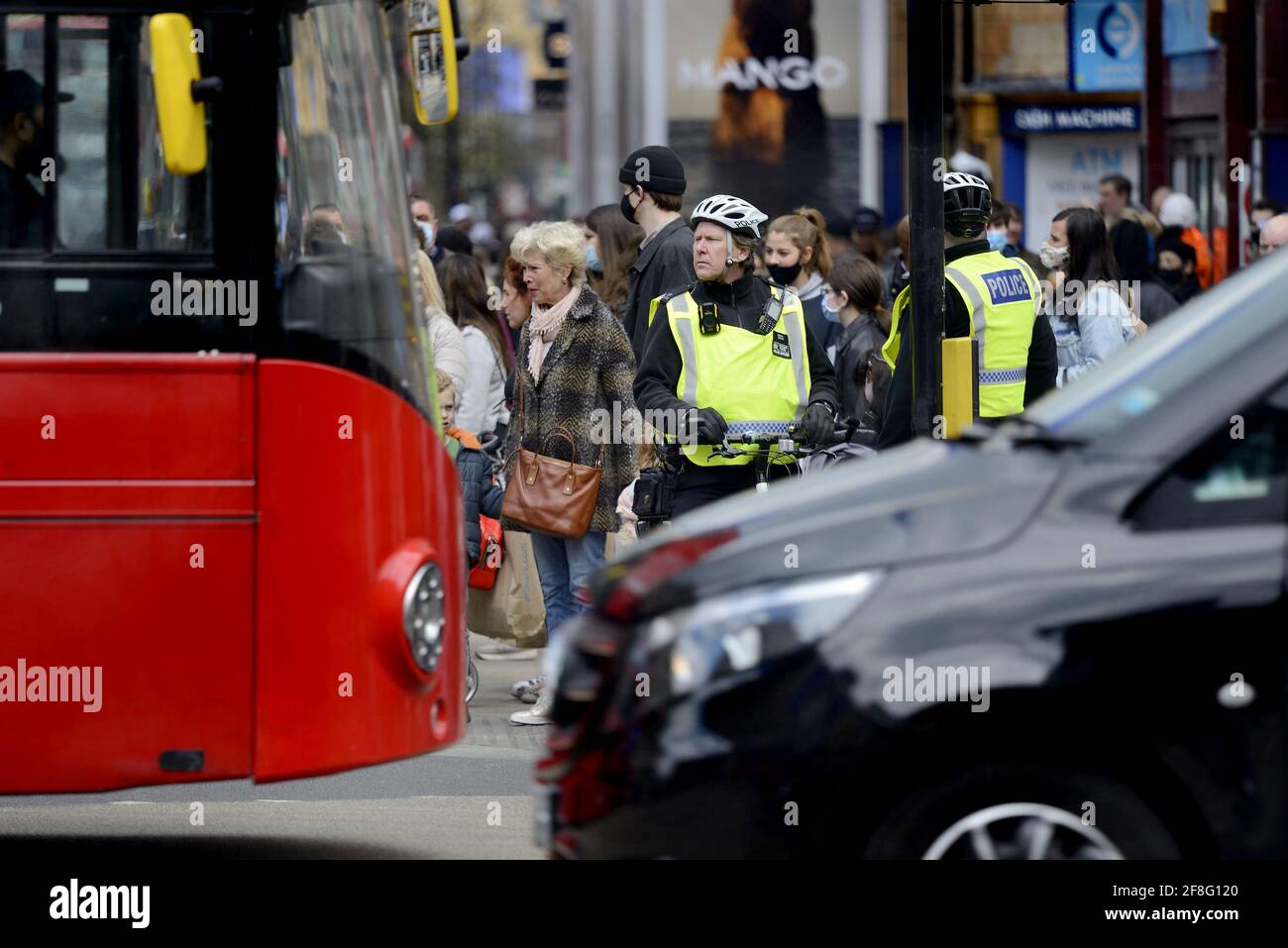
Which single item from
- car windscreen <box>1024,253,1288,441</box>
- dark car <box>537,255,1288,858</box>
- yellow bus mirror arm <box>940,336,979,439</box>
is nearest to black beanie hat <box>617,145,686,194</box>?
yellow bus mirror arm <box>940,336,979,439</box>

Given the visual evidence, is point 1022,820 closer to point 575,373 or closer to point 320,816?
point 320,816

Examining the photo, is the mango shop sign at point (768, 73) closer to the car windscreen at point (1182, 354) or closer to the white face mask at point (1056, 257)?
the white face mask at point (1056, 257)

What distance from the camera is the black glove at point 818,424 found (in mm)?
8273

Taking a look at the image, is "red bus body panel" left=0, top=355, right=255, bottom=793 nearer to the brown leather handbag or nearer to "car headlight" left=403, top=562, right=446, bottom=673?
"car headlight" left=403, top=562, right=446, bottom=673

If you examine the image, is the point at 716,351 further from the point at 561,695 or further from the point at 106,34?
the point at 561,695

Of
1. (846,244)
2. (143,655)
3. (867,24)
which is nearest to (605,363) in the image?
(143,655)

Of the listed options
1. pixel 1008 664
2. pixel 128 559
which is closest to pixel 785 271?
pixel 128 559

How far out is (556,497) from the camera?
9211 mm

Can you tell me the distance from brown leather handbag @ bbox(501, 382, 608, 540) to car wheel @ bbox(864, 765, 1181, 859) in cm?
492

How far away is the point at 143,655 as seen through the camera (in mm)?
6164

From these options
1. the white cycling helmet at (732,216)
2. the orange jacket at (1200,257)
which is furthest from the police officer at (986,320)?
the orange jacket at (1200,257)

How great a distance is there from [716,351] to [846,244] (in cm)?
934

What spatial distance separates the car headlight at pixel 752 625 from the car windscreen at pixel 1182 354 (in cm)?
61
